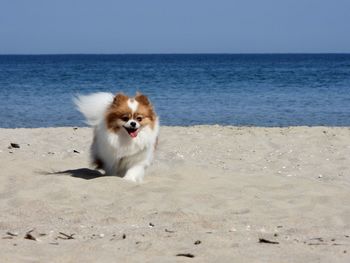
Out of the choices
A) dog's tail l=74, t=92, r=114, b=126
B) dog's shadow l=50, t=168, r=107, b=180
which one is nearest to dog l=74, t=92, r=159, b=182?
dog's tail l=74, t=92, r=114, b=126

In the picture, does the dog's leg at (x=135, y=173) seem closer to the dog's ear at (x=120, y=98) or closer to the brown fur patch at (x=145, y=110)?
the brown fur patch at (x=145, y=110)

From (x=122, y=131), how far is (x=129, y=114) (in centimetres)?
24

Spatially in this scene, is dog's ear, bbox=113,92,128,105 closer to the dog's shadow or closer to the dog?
the dog

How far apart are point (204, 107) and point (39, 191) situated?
13511 mm

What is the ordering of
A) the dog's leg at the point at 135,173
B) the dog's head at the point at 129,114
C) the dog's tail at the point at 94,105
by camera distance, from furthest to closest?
the dog's tail at the point at 94,105, the dog's leg at the point at 135,173, the dog's head at the point at 129,114

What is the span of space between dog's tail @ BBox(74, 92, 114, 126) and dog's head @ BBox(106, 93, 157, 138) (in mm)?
184

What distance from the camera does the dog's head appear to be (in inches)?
274

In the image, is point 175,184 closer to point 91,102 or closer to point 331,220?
point 91,102

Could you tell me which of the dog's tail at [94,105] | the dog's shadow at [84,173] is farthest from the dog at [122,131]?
the dog's shadow at [84,173]

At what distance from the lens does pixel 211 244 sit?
467 centimetres

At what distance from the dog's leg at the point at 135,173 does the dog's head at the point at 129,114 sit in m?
0.36

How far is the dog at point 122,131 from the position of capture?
6996mm

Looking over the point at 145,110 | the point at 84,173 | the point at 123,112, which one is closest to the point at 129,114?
the point at 123,112

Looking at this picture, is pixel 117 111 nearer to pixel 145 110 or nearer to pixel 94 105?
pixel 145 110
